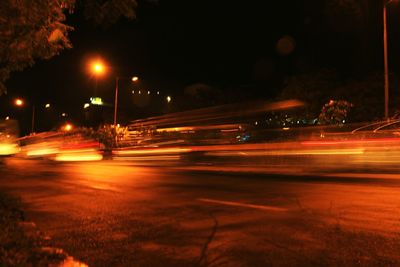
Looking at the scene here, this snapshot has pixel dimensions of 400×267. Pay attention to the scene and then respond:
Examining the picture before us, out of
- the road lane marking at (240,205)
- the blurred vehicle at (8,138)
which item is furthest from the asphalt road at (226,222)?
the blurred vehicle at (8,138)

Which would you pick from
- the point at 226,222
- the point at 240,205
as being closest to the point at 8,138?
the point at 240,205

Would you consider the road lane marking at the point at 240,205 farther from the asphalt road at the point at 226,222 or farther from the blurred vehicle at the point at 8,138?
the blurred vehicle at the point at 8,138

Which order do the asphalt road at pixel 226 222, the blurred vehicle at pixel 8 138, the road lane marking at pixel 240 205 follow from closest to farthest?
the asphalt road at pixel 226 222, the road lane marking at pixel 240 205, the blurred vehicle at pixel 8 138

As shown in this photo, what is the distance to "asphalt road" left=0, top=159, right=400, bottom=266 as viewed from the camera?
6.09 m

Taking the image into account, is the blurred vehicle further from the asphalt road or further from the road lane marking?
the road lane marking

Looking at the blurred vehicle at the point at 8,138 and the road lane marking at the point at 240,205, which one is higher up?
the blurred vehicle at the point at 8,138

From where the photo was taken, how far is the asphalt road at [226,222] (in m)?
6.09

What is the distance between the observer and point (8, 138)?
45750 mm

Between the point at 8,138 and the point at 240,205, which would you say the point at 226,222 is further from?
the point at 8,138

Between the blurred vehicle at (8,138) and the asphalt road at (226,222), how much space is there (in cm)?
3356

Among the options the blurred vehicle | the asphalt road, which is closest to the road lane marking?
the asphalt road

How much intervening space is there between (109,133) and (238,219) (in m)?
34.3

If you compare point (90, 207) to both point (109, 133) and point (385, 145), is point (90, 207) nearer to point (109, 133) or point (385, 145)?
point (385, 145)

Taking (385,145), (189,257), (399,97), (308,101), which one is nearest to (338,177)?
(385,145)
